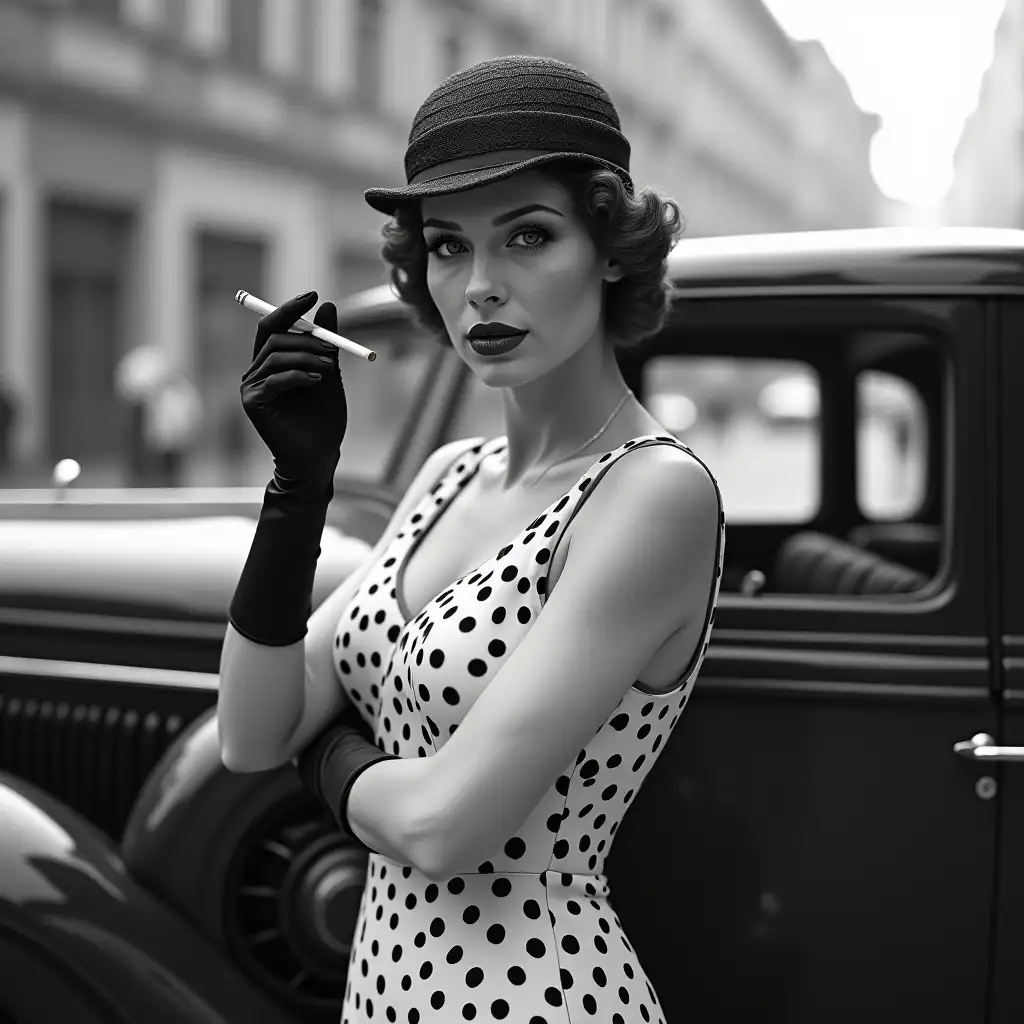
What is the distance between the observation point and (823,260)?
2135 mm

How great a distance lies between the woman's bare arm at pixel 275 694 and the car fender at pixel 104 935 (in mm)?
457

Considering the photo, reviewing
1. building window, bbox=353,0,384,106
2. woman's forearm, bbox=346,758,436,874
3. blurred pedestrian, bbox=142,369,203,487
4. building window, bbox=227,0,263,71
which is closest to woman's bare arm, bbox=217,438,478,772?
woman's forearm, bbox=346,758,436,874

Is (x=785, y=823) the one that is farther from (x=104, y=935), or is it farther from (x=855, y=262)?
(x=104, y=935)

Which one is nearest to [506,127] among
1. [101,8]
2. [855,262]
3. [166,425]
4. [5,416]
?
[855,262]

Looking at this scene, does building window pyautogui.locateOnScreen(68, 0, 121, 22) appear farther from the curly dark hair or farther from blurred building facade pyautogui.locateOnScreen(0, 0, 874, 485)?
the curly dark hair

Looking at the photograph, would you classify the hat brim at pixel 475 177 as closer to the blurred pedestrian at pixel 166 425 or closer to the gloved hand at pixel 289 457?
the gloved hand at pixel 289 457

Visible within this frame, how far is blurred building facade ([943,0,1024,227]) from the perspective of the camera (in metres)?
50.1

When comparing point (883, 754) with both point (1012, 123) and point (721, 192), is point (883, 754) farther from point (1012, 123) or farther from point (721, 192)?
point (1012, 123)

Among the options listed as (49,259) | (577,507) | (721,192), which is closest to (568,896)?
(577,507)

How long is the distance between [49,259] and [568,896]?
15146 mm

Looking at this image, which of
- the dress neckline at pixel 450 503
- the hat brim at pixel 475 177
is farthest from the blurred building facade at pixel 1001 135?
the hat brim at pixel 475 177

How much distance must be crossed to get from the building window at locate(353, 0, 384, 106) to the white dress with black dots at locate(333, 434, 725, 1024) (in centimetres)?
2055

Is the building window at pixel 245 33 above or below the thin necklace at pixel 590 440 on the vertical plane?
above

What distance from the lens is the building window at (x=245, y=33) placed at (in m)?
17.8
